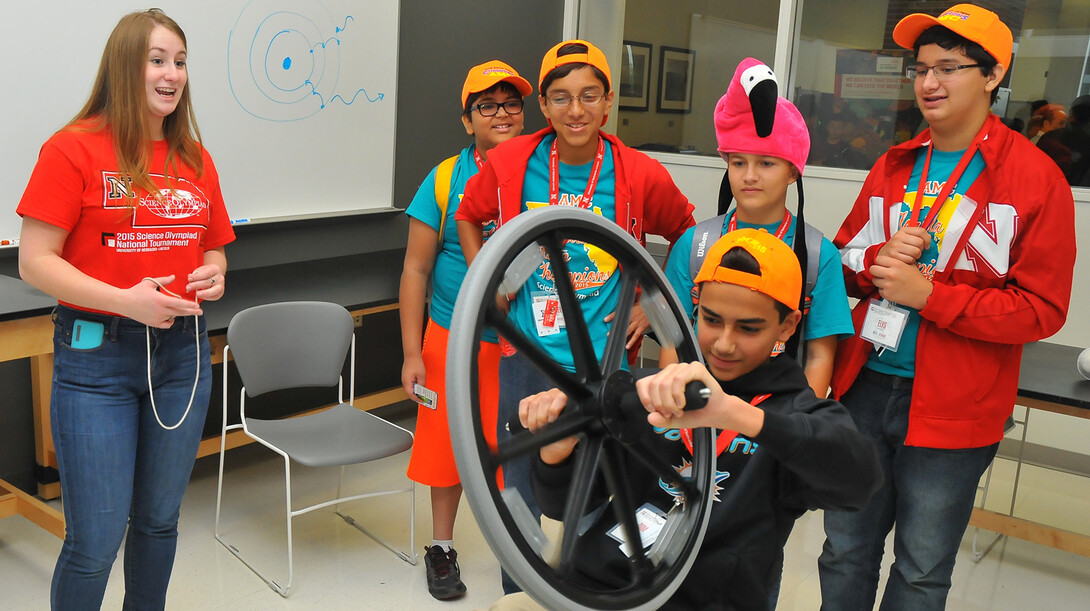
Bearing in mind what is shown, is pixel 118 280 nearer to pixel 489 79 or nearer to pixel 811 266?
pixel 489 79

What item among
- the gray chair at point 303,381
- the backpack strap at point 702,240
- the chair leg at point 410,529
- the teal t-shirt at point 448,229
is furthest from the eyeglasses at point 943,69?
the chair leg at point 410,529

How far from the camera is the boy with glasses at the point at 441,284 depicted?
→ 8.38 feet

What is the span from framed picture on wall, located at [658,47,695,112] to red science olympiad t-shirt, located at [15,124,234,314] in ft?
10.7

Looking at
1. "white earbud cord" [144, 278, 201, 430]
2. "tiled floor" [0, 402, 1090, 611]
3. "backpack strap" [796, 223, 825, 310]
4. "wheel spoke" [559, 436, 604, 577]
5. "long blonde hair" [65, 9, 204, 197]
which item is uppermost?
"long blonde hair" [65, 9, 204, 197]

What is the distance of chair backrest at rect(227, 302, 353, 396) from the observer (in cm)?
281

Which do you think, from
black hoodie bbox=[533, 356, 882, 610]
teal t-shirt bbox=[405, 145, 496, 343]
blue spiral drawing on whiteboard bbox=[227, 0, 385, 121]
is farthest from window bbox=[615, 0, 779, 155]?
black hoodie bbox=[533, 356, 882, 610]

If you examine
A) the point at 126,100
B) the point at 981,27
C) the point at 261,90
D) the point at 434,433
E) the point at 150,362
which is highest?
the point at 981,27

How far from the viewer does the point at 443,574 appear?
2.76m

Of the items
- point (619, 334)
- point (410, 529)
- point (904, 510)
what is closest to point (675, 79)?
point (410, 529)

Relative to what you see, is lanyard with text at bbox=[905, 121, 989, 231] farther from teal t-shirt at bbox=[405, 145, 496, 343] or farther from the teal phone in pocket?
the teal phone in pocket

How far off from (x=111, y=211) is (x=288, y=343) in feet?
3.89

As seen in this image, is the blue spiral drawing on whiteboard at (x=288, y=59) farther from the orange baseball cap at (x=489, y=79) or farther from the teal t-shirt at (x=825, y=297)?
the teal t-shirt at (x=825, y=297)

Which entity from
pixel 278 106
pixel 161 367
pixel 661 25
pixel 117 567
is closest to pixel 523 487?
pixel 161 367

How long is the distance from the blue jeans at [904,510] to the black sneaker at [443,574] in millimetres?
1235
